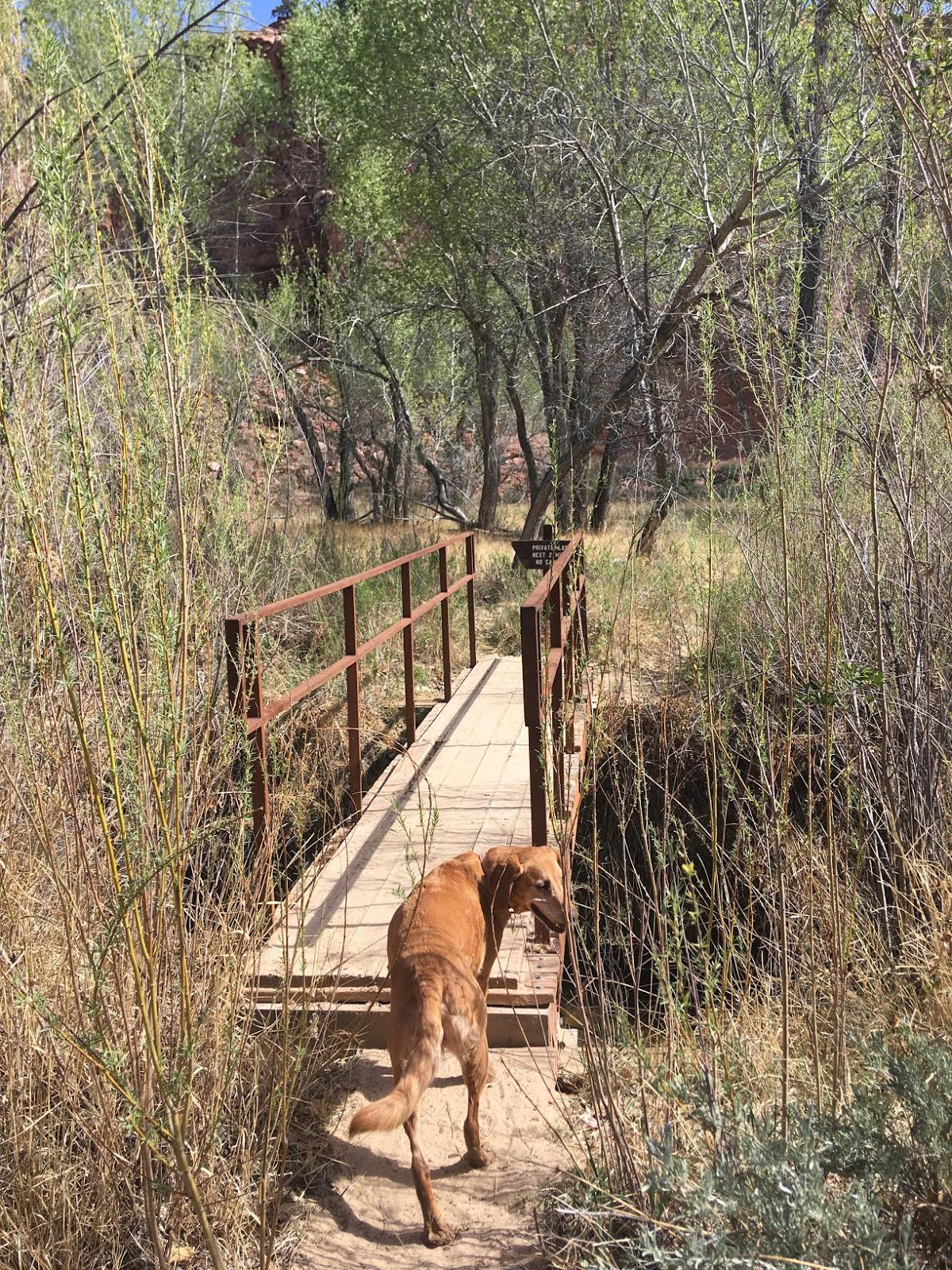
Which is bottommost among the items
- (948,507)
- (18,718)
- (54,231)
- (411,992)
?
(411,992)

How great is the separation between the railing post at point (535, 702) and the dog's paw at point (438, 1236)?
129 cm

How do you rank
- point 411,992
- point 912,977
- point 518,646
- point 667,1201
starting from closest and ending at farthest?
point 667,1201, point 411,992, point 912,977, point 518,646

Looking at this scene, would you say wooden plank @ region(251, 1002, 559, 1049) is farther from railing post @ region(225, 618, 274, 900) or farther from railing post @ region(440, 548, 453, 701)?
railing post @ region(440, 548, 453, 701)

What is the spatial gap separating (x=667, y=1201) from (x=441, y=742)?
4.41 meters

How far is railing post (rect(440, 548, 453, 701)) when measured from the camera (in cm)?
719

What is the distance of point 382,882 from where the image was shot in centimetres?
445

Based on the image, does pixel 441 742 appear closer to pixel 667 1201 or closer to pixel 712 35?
pixel 667 1201

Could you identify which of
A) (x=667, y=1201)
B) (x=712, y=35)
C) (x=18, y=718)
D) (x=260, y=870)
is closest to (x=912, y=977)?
(x=667, y=1201)

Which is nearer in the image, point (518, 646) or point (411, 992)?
point (411, 992)

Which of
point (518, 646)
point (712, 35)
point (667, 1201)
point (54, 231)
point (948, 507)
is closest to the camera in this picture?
point (54, 231)

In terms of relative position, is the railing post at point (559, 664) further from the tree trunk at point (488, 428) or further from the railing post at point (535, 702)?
the tree trunk at point (488, 428)

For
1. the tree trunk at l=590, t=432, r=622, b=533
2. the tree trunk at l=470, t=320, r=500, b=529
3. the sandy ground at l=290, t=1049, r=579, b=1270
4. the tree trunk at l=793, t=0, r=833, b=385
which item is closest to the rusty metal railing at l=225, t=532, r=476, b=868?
the sandy ground at l=290, t=1049, r=579, b=1270

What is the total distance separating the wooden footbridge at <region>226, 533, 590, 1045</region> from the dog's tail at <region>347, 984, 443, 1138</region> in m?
0.28

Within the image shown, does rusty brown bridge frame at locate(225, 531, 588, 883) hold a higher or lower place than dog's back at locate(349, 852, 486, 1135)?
higher
